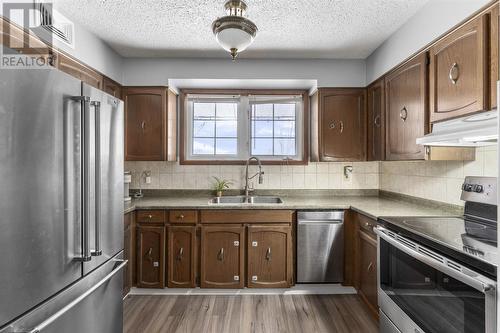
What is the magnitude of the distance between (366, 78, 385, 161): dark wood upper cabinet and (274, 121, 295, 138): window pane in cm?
86

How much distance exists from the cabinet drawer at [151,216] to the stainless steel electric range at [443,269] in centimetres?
188

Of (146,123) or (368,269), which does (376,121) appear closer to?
(368,269)

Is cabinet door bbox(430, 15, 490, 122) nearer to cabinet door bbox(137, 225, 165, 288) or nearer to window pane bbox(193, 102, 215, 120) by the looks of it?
window pane bbox(193, 102, 215, 120)

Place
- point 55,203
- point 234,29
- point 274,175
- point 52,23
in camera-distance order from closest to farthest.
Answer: point 55,203
point 234,29
point 52,23
point 274,175

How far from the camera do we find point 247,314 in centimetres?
246

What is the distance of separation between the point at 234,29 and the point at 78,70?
138cm

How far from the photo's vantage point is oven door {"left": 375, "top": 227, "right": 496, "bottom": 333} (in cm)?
115

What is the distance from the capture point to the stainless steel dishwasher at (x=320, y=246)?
2.81 metres

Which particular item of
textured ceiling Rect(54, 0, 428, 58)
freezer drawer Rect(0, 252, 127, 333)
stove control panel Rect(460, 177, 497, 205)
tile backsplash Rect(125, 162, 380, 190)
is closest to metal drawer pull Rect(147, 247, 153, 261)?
tile backsplash Rect(125, 162, 380, 190)

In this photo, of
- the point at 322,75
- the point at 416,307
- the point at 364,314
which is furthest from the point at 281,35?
the point at 364,314

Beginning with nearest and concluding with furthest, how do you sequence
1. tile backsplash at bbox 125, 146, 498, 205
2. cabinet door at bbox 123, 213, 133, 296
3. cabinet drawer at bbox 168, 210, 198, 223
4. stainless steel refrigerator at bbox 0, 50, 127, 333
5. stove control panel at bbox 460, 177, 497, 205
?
stainless steel refrigerator at bbox 0, 50, 127, 333 → stove control panel at bbox 460, 177, 497, 205 → cabinet door at bbox 123, 213, 133, 296 → cabinet drawer at bbox 168, 210, 198, 223 → tile backsplash at bbox 125, 146, 498, 205

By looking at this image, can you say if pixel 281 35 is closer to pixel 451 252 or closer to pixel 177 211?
pixel 177 211

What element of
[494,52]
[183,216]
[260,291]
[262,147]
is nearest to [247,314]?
[260,291]

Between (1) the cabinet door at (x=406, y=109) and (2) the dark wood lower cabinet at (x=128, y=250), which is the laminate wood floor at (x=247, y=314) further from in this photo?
(1) the cabinet door at (x=406, y=109)
